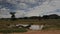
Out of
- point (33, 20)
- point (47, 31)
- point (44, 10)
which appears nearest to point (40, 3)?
point (44, 10)

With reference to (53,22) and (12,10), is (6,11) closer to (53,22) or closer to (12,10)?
(12,10)

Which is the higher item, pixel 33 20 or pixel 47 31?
pixel 33 20

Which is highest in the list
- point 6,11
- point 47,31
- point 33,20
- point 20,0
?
point 20,0

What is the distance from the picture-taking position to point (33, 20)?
2.78m

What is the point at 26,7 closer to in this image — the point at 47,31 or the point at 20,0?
the point at 20,0

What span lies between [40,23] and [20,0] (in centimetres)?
55

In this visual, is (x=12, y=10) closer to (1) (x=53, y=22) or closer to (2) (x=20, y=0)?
(2) (x=20, y=0)

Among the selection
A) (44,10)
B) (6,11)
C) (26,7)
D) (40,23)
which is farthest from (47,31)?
(6,11)

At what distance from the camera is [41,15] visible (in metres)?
2.79

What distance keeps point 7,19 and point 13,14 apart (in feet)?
0.45

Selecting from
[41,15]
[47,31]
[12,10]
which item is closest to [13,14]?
[12,10]

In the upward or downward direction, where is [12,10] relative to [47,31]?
upward

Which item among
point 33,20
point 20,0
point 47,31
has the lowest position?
point 47,31

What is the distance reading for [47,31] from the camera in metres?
2.72
